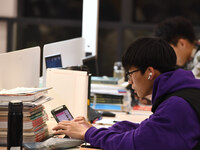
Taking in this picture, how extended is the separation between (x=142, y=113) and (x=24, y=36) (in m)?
4.81

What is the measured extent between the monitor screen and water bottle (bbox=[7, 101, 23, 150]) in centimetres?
102

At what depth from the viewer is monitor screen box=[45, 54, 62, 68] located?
2.76 meters

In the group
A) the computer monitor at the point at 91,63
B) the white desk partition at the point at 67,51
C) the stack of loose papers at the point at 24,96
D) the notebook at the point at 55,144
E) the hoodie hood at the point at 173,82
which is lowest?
the notebook at the point at 55,144

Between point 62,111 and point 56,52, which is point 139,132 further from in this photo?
point 56,52

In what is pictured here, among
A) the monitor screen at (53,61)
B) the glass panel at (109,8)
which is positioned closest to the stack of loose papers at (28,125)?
the monitor screen at (53,61)

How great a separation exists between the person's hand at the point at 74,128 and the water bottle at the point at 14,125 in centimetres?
37

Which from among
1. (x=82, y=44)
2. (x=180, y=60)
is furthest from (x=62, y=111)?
(x=180, y=60)

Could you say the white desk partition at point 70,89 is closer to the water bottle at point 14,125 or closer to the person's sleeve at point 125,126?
the person's sleeve at point 125,126

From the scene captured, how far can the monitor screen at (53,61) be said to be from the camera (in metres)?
2.76

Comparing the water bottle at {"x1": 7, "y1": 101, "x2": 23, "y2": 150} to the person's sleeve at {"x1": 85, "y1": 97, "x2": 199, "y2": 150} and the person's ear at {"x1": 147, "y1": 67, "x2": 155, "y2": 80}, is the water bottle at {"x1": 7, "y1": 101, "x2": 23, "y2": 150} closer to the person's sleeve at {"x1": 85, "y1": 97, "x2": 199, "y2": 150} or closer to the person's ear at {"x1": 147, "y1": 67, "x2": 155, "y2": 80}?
the person's sleeve at {"x1": 85, "y1": 97, "x2": 199, "y2": 150}

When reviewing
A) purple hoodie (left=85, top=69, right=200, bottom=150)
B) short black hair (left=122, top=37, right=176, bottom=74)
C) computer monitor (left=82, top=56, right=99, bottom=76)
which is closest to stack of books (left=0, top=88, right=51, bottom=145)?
purple hoodie (left=85, top=69, right=200, bottom=150)

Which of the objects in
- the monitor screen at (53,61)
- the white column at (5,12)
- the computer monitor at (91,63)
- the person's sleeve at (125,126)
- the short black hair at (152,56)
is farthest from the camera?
the white column at (5,12)

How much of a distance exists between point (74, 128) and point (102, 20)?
15.3 ft

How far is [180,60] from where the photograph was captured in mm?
3723
